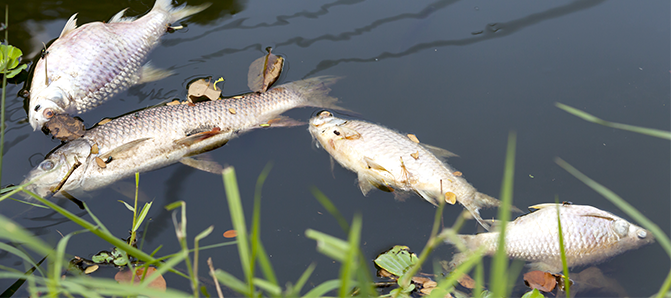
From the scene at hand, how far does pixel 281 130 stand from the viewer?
3.45 meters

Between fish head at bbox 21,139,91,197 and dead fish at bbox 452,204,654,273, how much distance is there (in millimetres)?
3032

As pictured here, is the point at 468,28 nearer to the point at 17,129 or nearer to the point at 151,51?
the point at 151,51

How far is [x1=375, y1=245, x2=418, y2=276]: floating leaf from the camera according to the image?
2.64m

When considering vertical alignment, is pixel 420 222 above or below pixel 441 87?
below

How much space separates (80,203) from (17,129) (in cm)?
99

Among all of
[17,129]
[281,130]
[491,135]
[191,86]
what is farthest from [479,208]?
[17,129]

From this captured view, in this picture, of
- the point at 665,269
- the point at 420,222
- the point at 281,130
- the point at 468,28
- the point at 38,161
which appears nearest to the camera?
the point at 665,269

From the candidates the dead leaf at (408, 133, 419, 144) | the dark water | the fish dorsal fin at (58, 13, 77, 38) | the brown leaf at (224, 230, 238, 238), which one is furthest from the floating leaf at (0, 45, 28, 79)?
the dead leaf at (408, 133, 419, 144)

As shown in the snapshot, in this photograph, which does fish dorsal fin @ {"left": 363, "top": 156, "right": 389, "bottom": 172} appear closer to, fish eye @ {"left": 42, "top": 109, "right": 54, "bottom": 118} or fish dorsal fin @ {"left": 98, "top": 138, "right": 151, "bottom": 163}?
fish dorsal fin @ {"left": 98, "top": 138, "right": 151, "bottom": 163}

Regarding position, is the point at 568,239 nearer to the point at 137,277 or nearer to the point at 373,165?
the point at 373,165

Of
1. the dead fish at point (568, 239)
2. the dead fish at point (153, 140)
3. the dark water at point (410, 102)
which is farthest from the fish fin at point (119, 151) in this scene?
the dead fish at point (568, 239)

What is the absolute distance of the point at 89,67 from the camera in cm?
350

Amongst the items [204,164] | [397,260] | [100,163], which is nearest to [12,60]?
[100,163]

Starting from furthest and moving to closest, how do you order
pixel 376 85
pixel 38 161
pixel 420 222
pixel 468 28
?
pixel 468 28, pixel 376 85, pixel 38 161, pixel 420 222
